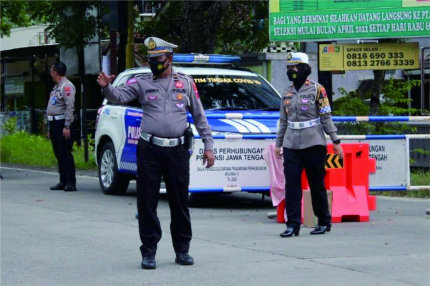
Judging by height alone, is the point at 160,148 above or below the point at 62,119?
below

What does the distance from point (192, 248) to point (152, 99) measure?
1723 millimetres

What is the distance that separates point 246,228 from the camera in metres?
10.9

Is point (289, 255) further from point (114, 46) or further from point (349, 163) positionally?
point (114, 46)

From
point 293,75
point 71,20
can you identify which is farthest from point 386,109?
point 71,20

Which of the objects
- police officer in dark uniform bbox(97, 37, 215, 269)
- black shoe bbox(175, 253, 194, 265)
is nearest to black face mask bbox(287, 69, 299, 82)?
police officer in dark uniform bbox(97, 37, 215, 269)

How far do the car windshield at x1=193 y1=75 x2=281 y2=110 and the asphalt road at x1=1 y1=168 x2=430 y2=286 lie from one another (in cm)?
140

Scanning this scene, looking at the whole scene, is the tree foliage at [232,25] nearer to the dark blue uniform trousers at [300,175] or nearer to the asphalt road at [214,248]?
the asphalt road at [214,248]

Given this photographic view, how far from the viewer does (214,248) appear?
30.6 feet

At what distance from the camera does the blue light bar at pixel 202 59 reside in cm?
1398

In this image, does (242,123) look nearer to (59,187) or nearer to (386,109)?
(59,187)

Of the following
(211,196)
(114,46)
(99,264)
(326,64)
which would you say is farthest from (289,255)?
(114,46)

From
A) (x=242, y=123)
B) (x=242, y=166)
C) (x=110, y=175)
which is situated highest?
(x=242, y=123)

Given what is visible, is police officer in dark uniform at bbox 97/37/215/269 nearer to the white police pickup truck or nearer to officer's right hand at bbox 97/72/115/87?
officer's right hand at bbox 97/72/115/87

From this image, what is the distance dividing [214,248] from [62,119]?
637 cm
